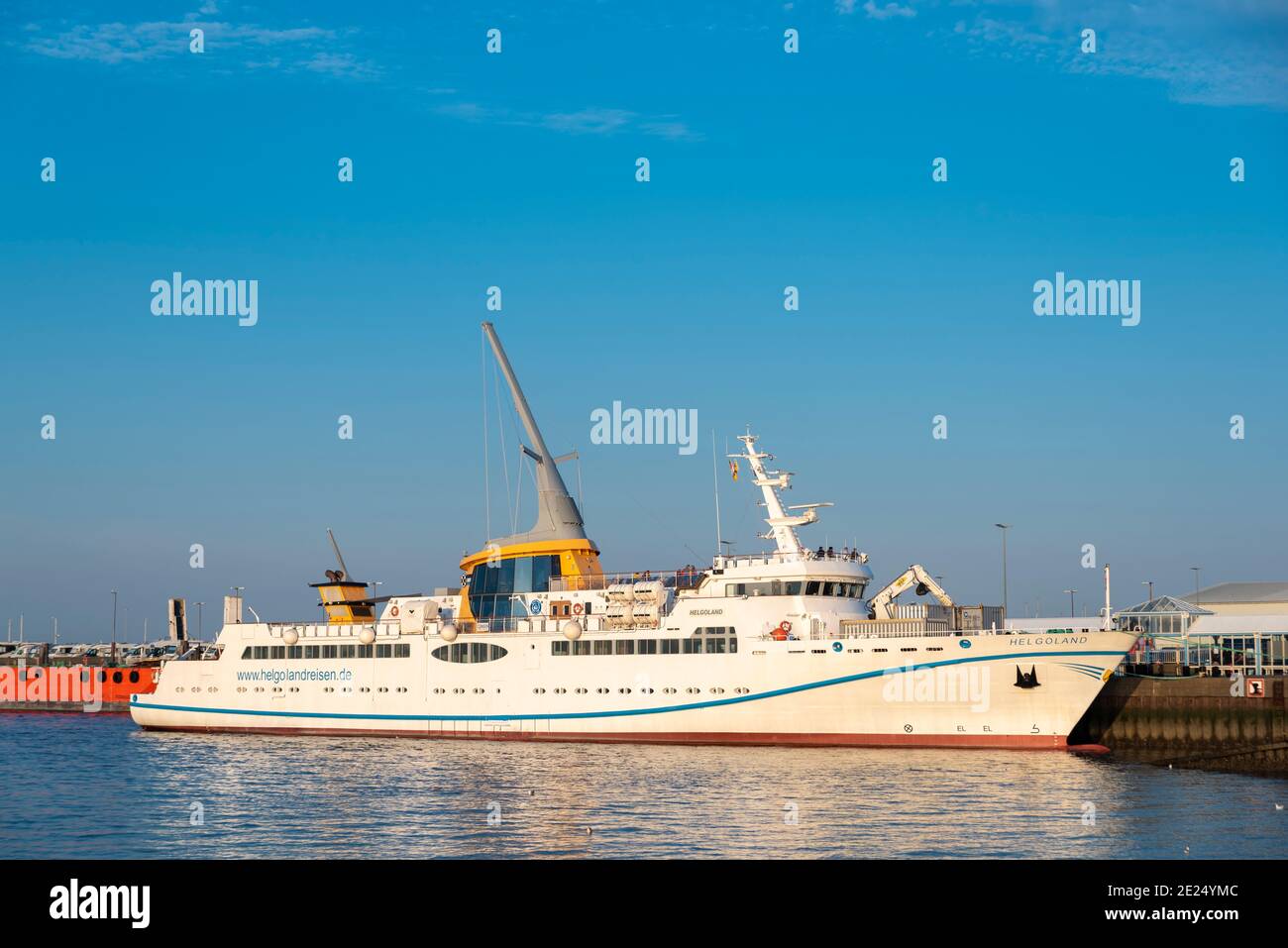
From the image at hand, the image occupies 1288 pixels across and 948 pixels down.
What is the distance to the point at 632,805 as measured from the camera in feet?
111

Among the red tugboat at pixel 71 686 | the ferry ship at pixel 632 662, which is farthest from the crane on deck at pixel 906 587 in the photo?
the red tugboat at pixel 71 686

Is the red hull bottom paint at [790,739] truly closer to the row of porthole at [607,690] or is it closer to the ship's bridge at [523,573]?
the row of porthole at [607,690]

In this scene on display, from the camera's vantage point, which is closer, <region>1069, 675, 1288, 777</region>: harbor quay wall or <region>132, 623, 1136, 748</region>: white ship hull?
<region>132, 623, 1136, 748</region>: white ship hull

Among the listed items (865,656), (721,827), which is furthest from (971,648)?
(721,827)

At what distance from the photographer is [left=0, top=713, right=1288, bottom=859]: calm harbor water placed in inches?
1130

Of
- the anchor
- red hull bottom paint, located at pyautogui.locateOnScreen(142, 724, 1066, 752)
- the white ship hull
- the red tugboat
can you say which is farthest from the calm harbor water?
the red tugboat

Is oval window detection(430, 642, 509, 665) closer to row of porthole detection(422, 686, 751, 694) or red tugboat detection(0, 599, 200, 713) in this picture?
row of porthole detection(422, 686, 751, 694)

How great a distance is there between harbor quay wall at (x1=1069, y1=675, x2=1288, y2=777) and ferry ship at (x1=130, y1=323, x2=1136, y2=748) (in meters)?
4.88

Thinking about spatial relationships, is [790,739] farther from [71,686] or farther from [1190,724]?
[71,686]

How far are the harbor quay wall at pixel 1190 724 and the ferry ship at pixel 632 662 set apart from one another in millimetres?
4878

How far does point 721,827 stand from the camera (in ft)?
101
